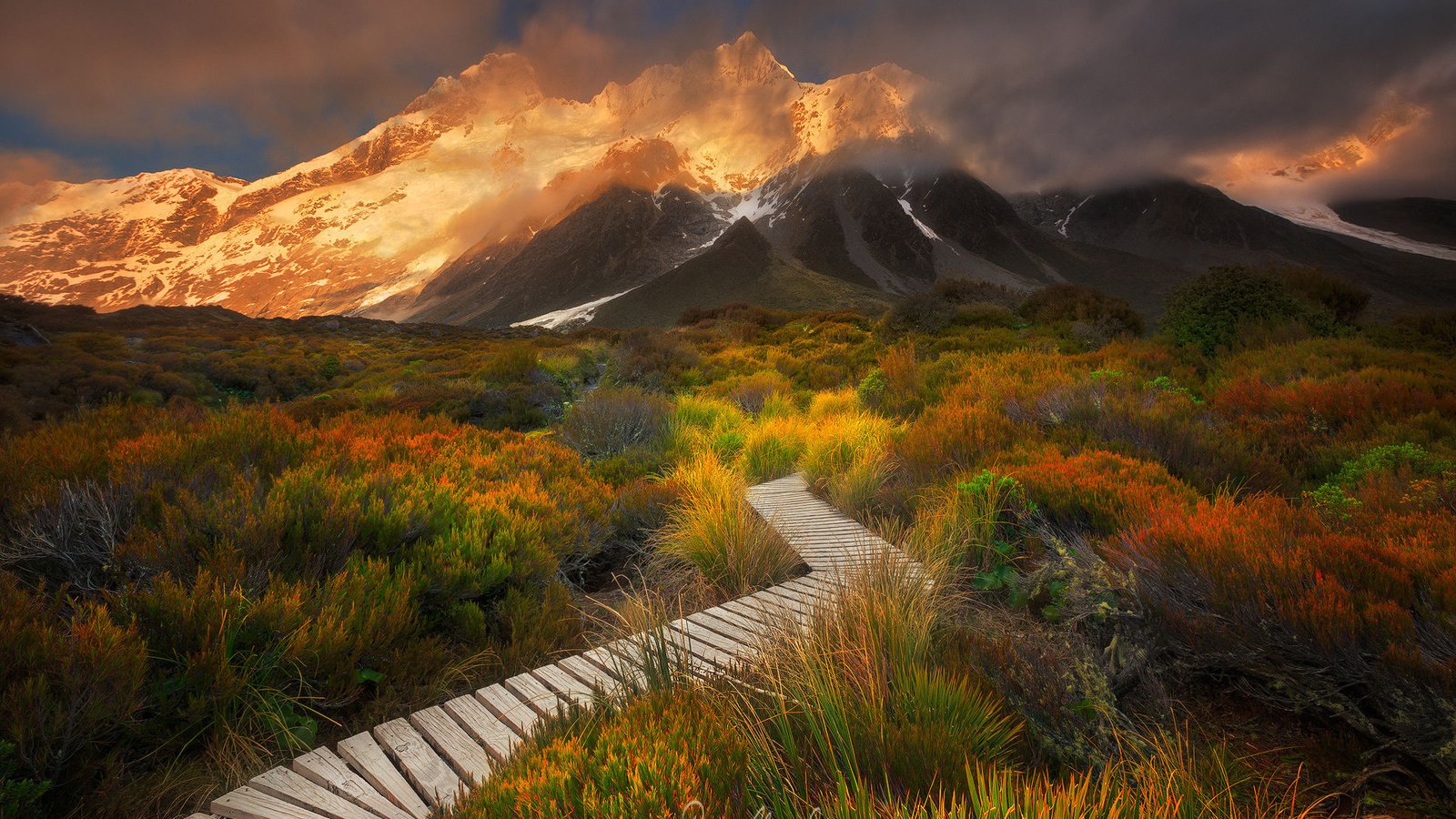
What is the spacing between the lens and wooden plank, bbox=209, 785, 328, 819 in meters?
1.92

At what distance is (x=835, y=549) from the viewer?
4688 millimetres

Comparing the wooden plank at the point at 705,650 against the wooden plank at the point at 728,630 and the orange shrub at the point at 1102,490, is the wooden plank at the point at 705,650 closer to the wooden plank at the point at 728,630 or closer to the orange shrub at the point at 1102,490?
the wooden plank at the point at 728,630

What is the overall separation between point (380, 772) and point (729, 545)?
265 centimetres

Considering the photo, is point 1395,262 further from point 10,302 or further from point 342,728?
point 10,302

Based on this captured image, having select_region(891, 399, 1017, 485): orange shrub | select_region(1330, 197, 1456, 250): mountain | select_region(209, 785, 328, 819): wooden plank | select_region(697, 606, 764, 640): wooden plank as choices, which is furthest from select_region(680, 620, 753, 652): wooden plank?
select_region(1330, 197, 1456, 250): mountain

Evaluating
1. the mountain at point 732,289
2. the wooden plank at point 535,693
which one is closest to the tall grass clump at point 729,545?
the wooden plank at point 535,693

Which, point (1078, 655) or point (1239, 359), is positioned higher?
point (1239, 359)

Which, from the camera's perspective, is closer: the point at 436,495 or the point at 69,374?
the point at 436,495

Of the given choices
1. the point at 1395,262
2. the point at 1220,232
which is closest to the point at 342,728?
the point at 1395,262

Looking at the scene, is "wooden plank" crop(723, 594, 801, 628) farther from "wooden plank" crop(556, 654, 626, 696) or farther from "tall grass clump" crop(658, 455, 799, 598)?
"wooden plank" crop(556, 654, 626, 696)

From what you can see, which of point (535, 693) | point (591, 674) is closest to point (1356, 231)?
point (591, 674)

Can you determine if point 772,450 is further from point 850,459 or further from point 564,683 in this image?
point 564,683

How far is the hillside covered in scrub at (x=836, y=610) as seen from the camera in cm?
190

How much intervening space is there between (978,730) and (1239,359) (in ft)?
32.7
